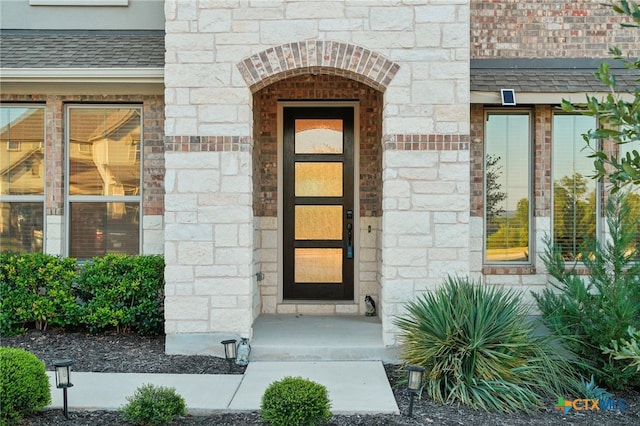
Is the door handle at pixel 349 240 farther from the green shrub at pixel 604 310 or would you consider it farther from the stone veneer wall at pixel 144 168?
the green shrub at pixel 604 310

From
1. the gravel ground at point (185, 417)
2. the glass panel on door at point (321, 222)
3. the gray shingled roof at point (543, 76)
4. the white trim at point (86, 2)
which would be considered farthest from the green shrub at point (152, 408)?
the white trim at point (86, 2)

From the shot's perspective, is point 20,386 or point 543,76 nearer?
point 20,386

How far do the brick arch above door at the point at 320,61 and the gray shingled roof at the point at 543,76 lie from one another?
1423 mm

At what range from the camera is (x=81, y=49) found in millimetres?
7305

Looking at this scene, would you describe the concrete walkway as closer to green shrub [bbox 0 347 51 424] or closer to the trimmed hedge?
green shrub [bbox 0 347 51 424]

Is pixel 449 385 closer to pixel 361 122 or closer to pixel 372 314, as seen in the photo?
pixel 372 314

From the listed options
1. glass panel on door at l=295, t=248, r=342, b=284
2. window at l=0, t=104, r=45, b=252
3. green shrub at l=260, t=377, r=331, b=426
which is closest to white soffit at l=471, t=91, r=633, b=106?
glass panel on door at l=295, t=248, r=342, b=284

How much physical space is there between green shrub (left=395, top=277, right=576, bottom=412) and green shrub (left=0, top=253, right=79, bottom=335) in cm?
404

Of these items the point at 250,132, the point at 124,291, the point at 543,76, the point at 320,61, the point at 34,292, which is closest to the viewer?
the point at 320,61

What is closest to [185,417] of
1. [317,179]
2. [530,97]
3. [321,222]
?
[321,222]

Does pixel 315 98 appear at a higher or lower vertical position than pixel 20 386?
higher

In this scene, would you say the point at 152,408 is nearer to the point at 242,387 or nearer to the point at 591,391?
the point at 242,387

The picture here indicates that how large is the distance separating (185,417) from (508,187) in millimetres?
4944

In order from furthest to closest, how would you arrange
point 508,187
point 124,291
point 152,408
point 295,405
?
1. point 508,187
2. point 124,291
3. point 152,408
4. point 295,405
